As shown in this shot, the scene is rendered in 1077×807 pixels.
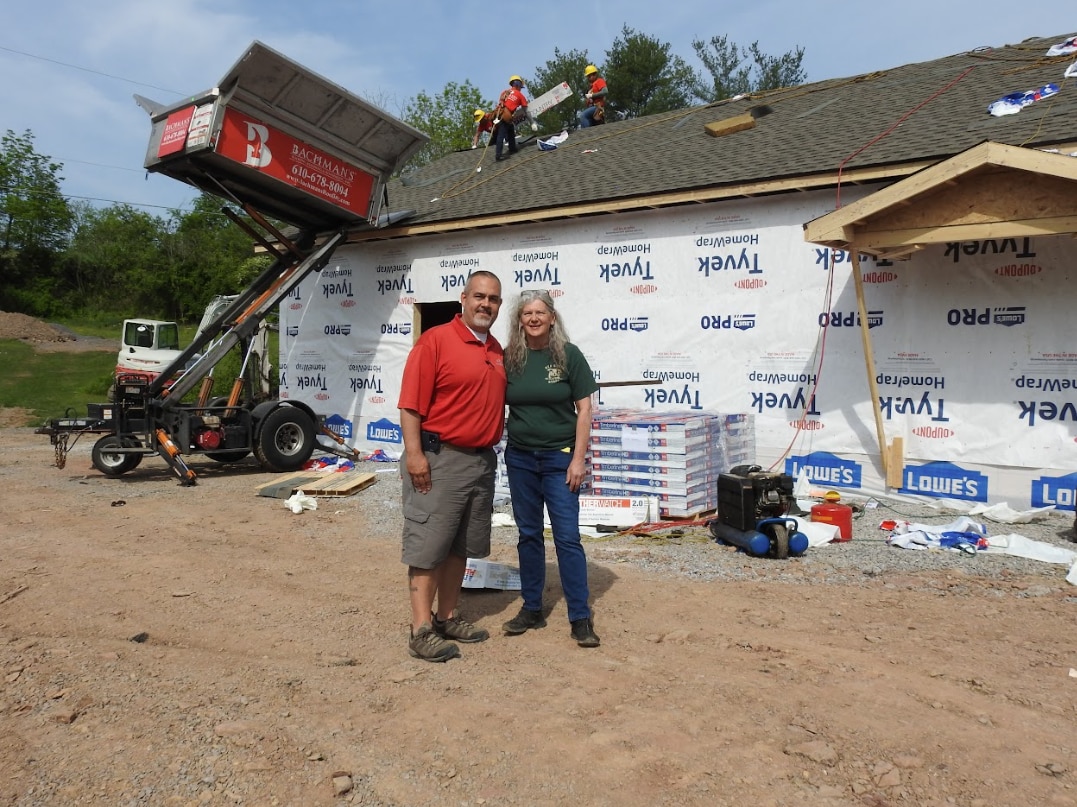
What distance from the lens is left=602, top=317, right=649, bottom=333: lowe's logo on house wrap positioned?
36.0 ft

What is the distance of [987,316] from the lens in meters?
8.46

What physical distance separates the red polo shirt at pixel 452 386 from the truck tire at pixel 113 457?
8627mm

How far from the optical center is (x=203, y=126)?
10633mm

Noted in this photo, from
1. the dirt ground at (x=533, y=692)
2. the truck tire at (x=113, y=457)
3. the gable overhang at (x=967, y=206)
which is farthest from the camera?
the truck tire at (x=113, y=457)

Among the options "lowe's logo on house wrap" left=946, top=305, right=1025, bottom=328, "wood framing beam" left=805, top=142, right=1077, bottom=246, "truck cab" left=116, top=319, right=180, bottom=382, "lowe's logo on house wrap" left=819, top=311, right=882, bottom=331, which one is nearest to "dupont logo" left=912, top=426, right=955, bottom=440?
"lowe's logo on house wrap" left=946, top=305, right=1025, bottom=328

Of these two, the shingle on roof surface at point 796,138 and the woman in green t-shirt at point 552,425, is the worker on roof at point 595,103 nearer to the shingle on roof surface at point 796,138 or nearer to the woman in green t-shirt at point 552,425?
the shingle on roof surface at point 796,138

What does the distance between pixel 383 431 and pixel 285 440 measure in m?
2.17

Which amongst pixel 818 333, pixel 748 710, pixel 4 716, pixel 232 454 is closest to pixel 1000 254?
pixel 818 333

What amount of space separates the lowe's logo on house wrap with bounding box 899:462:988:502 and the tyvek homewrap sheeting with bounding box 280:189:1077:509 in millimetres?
15

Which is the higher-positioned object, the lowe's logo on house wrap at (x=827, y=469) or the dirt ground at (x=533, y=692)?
the lowe's logo on house wrap at (x=827, y=469)

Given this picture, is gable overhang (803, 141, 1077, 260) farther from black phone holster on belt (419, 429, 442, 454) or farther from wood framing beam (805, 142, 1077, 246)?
black phone holster on belt (419, 429, 442, 454)

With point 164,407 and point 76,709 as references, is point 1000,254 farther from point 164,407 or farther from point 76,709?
point 164,407

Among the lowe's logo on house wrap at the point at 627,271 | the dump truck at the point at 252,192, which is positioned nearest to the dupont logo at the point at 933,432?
the lowe's logo on house wrap at the point at 627,271

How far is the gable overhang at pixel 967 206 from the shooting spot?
6844 millimetres
